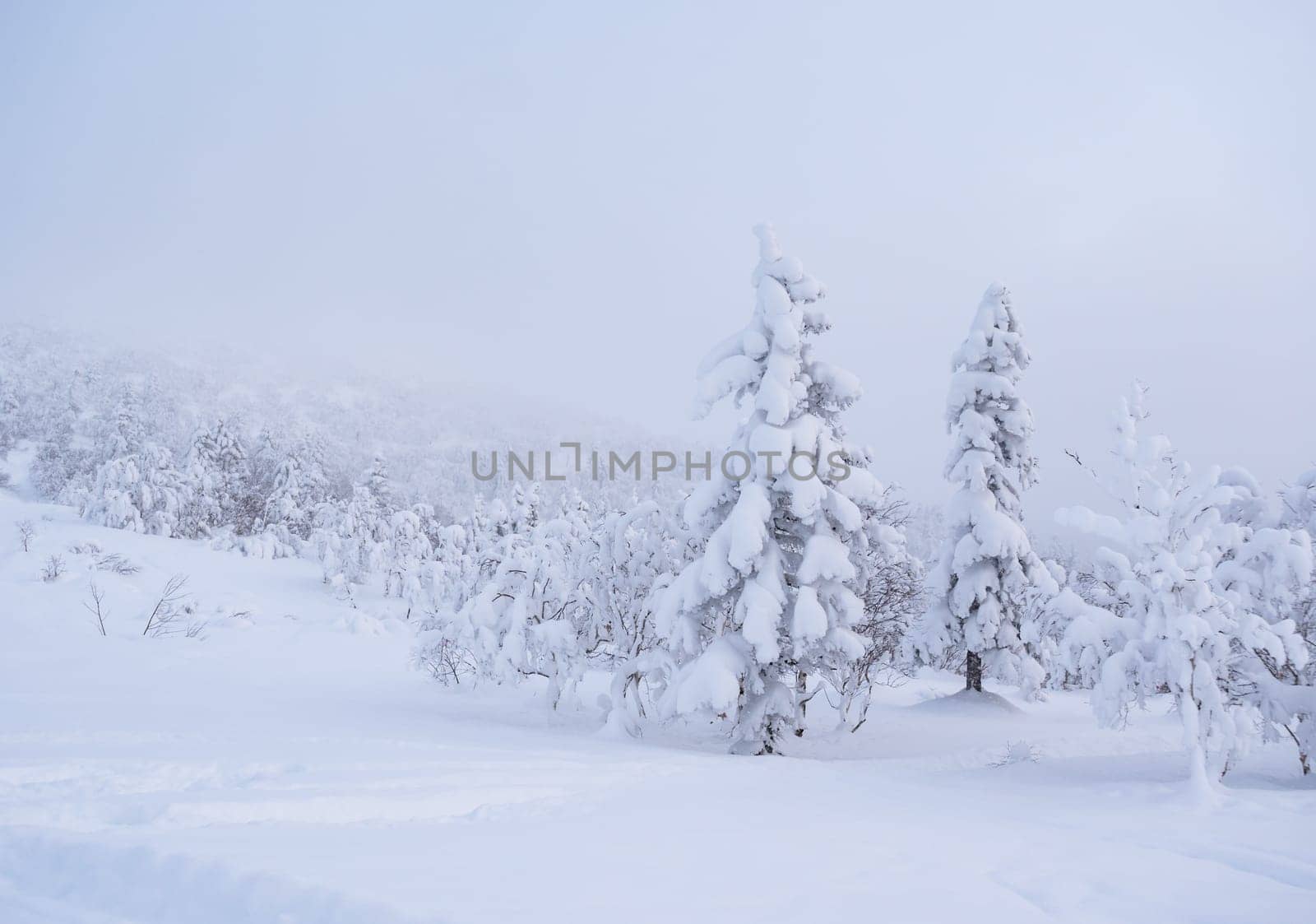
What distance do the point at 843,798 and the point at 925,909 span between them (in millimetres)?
4862

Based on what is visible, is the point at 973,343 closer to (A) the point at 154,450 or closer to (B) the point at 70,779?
(B) the point at 70,779

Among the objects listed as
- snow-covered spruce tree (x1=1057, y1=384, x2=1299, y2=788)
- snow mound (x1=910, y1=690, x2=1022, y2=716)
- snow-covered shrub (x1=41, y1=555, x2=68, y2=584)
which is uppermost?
snow-covered spruce tree (x1=1057, y1=384, x2=1299, y2=788)

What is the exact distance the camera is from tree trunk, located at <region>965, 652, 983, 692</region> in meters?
22.9

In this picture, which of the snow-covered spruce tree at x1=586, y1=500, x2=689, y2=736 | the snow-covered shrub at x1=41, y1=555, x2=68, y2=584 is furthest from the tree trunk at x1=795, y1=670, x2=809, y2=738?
the snow-covered shrub at x1=41, y1=555, x2=68, y2=584

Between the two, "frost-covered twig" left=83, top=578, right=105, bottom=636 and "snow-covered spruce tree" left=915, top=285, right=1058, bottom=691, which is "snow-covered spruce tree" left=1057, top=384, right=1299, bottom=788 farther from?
"frost-covered twig" left=83, top=578, right=105, bottom=636

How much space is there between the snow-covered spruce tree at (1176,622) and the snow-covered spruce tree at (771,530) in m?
4.07

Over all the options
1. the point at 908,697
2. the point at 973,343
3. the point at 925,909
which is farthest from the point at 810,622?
the point at 908,697

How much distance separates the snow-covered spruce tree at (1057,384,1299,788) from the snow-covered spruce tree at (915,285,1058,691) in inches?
408

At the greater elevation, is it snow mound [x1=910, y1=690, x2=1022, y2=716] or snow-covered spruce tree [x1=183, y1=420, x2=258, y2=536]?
snow-covered spruce tree [x1=183, y1=420, x2=258, y2=536]

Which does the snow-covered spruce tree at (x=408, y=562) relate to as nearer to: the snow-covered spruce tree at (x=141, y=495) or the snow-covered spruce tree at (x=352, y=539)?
the snow-covered spruce tree at (x=352, y=539)

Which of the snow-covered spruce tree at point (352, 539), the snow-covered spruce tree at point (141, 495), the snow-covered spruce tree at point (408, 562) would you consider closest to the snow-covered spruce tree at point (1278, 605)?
the snow-covered spruce tree at point (408, 562)

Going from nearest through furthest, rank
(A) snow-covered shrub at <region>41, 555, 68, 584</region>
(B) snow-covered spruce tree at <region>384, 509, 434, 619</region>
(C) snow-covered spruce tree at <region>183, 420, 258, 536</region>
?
(A) snow-covered shrub at <region>41, 555, 68, 584</region> → (B) snow-covered spruce tree at <region>384, 509, 434, 619</region> → (C) snow-covered spruce tree at <region>183, 420, 258, 536</region>

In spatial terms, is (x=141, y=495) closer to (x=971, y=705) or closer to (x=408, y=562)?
(x=408, y=562)

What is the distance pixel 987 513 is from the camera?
21797 mm
